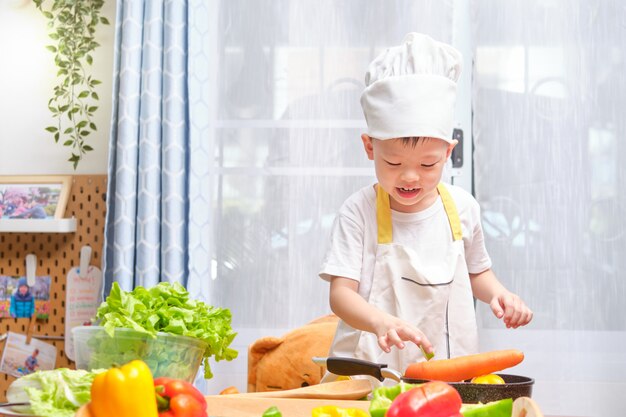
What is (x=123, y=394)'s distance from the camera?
820 millimetres

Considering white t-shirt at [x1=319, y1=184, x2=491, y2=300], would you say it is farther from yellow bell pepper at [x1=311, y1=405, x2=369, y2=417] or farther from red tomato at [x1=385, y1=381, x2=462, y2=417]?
red tomato at [x1=385, y1=381, x2=462, y2=417]

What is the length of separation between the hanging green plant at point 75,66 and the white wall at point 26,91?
4cm

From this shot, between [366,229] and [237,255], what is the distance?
128 centimetres

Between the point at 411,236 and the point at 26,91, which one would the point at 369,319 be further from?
the point at 26,91

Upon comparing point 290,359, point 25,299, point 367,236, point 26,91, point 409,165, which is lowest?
point 290,359

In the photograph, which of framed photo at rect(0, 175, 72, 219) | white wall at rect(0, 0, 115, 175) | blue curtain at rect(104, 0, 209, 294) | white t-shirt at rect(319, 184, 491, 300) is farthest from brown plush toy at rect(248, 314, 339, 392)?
white wall at rect(0, 0, 115, 175)

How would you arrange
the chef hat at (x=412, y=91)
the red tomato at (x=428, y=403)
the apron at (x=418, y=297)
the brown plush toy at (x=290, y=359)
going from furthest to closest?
1. the brown plush toy at (x=290, y=359)
2. the apron at (x=418, y=297)
3. the chef hat at (x=412, y=91)
4. the red tomato at (x=428, y=403)

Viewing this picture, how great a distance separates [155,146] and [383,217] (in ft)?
4.37

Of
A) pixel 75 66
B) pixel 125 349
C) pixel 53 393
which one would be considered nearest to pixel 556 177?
pixel 75 66

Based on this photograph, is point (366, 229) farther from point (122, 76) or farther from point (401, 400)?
point (122, 76)

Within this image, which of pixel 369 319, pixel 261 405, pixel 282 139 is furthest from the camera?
pixel 282 139

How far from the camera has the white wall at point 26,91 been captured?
301 cm

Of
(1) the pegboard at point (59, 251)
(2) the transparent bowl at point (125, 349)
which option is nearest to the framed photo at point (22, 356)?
(1) the pegboard at point (59, 251)

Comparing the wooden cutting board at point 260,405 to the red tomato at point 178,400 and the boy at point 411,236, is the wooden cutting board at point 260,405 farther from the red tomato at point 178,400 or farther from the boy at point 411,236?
the boy at point 411,236
